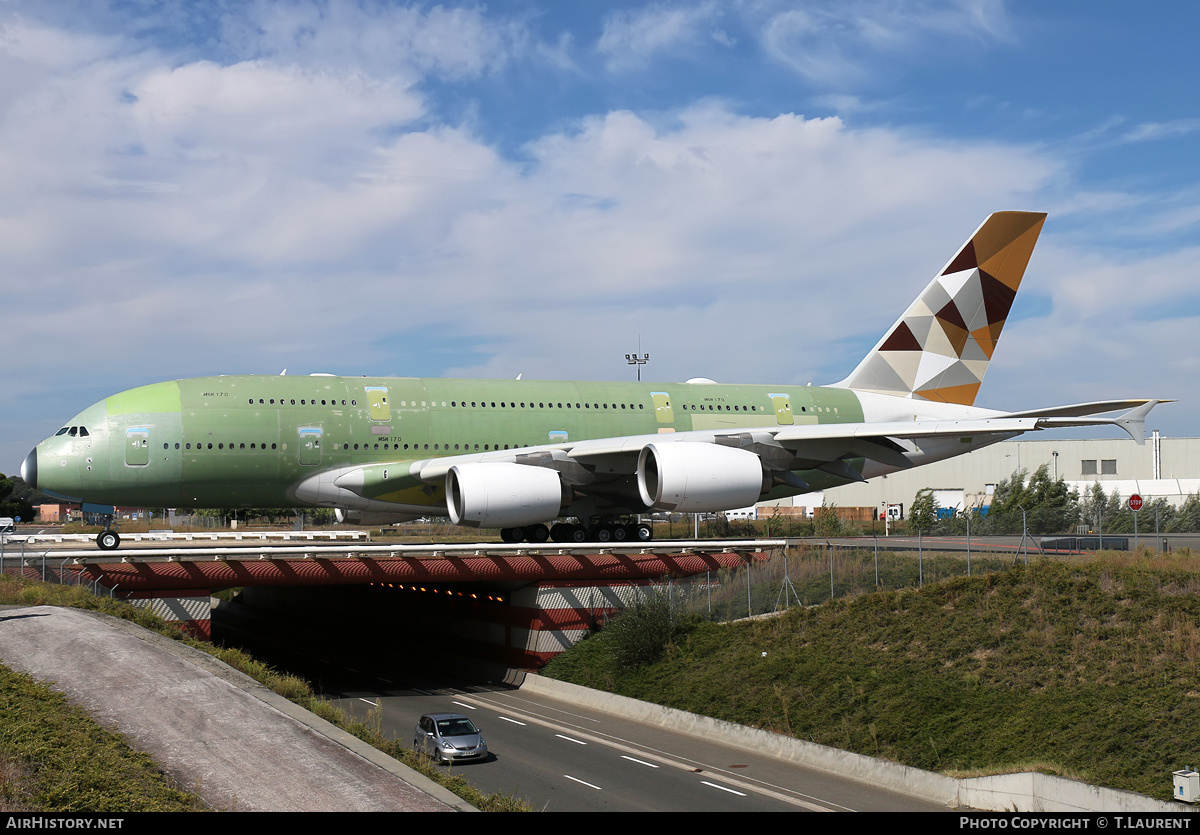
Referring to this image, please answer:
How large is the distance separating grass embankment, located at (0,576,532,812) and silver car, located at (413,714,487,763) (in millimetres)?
6363

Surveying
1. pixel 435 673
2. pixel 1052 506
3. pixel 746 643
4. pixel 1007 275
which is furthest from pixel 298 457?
pixel 1052 506

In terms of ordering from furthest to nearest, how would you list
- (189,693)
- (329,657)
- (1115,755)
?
(329,657)
(1115,755)
(189,693)

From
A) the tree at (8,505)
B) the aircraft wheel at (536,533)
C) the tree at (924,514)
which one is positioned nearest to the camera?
the aircraft wheel at (536,533)

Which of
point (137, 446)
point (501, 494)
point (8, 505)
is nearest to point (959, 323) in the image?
point (501, 494)

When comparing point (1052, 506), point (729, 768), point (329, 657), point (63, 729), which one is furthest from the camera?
point (1052, 506)

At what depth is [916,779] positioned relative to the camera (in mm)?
22109

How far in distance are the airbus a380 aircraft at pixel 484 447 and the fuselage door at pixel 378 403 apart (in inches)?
1.8

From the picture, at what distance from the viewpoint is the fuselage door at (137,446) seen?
32.0m

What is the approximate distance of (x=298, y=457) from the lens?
33.7 meters

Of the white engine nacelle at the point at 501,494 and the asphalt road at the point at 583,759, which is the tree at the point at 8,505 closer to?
the asphalt road at the point at 583,759

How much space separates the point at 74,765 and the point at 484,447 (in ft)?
77.2

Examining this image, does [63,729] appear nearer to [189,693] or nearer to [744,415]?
[189,693]

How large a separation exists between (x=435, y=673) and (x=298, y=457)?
1100 cm

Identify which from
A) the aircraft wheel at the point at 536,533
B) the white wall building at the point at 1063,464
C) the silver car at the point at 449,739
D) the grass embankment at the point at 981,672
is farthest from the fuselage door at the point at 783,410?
the white wall building at the point at 1063,464
